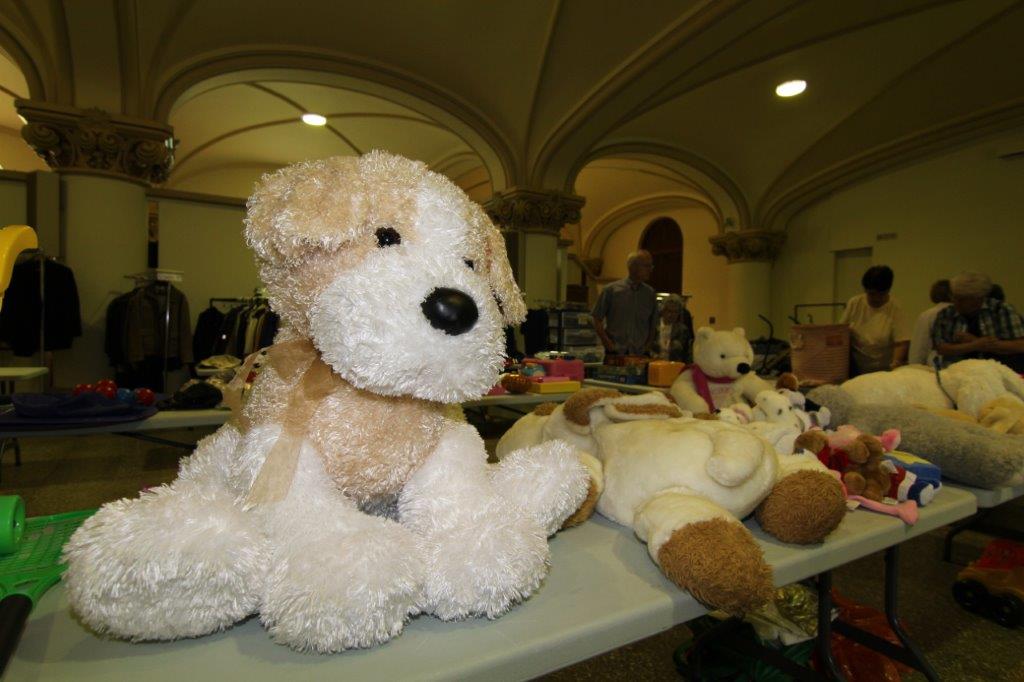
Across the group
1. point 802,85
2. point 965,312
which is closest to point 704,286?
point 802,85

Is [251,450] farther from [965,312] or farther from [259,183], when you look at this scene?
[965,312]

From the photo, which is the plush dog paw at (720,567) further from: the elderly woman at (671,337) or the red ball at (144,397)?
the elderly woman at (671,337)

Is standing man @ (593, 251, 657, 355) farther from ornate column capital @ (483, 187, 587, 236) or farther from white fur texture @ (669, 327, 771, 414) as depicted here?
ornate column capital @ (483, 187, 587, 236)

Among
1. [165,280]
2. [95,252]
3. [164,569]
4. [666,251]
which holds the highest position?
[666,251]

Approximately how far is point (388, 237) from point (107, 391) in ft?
6.60

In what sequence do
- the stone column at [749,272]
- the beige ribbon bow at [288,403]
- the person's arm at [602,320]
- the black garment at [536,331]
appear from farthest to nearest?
the stone column at [749,272], the black garment at [536,331], the person's arm at [602,320], the beige ribbon bow at [288,403]

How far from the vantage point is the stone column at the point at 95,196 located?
159 inches

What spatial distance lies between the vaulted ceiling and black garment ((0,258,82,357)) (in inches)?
53.5

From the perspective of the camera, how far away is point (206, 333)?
186 inches

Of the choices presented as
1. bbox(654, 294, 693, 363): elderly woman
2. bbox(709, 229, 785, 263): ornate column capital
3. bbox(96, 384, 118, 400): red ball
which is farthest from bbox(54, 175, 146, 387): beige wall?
bbox(709, 229, 785, 263): ornate column capital

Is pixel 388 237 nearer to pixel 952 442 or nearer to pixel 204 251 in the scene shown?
pixel 952 442

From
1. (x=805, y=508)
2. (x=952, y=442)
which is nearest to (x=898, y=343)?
(x=952, y=442)

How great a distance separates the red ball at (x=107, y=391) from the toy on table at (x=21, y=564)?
1.32 metres

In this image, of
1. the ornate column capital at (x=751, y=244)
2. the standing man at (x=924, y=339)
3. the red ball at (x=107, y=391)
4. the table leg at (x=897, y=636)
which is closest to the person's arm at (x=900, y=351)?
the standing man at (x=924, y=339)
